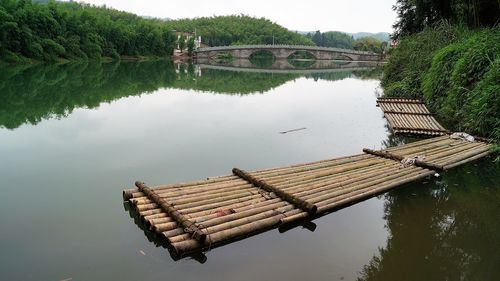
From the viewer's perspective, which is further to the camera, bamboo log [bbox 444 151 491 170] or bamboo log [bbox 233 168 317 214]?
bamboo log [bbox 444 151 491 170]

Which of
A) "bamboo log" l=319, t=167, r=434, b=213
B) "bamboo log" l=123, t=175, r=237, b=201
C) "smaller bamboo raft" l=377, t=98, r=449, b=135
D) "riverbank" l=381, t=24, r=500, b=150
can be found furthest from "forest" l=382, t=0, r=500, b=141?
"bamboo log" l=123, t=175, r=237, b=201

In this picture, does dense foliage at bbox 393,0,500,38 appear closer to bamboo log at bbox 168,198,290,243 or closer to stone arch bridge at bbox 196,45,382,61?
bamboo log at bbox 168,198,290,243

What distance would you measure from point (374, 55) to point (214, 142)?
75.0 metres

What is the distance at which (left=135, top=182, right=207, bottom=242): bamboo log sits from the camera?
519cm

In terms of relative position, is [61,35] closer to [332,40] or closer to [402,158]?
[402,158]

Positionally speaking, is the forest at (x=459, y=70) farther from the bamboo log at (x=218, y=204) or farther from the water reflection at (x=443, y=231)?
the bamboo log at (x=218, y=204)

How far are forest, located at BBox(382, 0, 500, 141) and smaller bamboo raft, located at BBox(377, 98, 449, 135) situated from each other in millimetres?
497

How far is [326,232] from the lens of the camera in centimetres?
611

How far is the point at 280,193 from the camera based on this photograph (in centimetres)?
677

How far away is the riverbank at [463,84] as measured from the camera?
1082 cm

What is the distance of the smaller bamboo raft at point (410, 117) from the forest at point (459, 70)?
0.50 metres

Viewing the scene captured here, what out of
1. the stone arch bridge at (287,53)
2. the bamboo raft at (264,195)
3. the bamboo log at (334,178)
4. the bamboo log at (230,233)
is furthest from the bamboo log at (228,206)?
the stone arch bridge at (287,53)

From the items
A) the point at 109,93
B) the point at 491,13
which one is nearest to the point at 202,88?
the point at 109,93

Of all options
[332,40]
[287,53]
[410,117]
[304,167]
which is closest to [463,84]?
[410,117]
